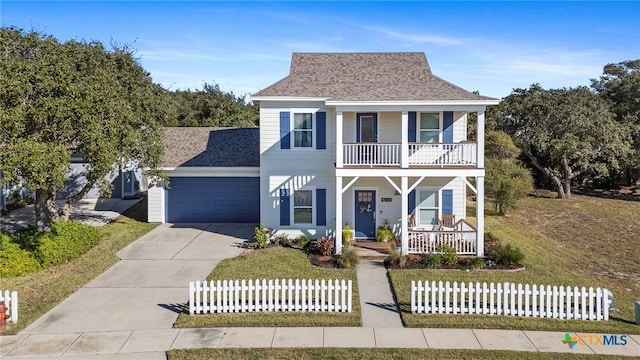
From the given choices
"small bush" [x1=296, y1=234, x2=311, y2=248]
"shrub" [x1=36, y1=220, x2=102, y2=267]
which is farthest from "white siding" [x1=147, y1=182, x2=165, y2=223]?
"small bush" [x1=296, y1=234, x2=311, y2=248]

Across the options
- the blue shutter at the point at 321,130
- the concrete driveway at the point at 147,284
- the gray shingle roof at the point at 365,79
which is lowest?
the concrete driveway at the point at 147,284

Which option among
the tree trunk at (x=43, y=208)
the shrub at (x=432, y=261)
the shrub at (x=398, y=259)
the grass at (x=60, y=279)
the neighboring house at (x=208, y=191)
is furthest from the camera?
the neighboring house at (x=208, y=191)

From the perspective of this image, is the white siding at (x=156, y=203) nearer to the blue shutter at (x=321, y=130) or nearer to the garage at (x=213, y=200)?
the garage at (x=213, y=200)

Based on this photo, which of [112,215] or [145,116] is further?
[112,215]

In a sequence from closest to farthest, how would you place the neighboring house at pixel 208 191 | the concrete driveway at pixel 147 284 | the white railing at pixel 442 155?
the concrete driveway at pixel 147 284 < the white railing at pixel 442 155 < the neighboring house at pixel 208 191

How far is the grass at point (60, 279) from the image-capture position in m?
10.9

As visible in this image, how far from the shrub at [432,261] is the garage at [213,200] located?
A: 9.40m

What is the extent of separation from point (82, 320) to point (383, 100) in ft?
35.4

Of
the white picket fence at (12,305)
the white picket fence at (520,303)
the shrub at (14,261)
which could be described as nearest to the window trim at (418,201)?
the white picket fence at (520,303)

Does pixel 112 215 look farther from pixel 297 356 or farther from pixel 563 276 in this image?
pixel 563 276

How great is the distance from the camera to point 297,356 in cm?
848

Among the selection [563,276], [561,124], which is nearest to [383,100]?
[563,276]

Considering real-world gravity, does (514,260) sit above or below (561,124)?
below

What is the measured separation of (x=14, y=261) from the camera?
44.0ft
